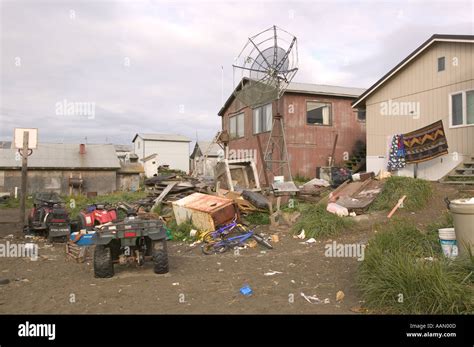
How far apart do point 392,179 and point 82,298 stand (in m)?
9.09

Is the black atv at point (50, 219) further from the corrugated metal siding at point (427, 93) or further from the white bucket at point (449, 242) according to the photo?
the corrugated metal siding at point (427, 93)

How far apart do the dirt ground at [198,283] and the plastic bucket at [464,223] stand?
157cm

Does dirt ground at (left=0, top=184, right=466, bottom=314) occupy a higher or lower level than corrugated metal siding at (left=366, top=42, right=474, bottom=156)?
lower

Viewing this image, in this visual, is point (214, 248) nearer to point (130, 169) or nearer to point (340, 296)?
point (340, 296)

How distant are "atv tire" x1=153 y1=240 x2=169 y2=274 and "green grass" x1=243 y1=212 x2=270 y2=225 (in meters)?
4.76

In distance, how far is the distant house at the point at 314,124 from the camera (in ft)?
67.3

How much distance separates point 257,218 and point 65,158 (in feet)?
→ 84.0

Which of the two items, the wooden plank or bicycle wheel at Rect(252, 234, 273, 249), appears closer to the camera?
bicycle wheel at Rect(252, 234, 273, 249)

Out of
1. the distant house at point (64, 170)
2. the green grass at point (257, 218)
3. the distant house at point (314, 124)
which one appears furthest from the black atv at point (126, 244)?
the distant house at point (64, 170)

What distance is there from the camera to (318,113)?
21203 millimetres

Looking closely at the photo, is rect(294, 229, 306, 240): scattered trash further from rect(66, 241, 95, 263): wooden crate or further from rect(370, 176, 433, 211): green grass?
rect(66, 241, 95, 263): wooden crate

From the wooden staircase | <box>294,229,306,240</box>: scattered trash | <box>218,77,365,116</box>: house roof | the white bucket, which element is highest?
<box>218,77,365,116</box>: house roof

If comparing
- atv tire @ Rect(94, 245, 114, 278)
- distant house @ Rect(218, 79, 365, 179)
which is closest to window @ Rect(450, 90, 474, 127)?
distant house @ Rect(218, 79, 365, 179)

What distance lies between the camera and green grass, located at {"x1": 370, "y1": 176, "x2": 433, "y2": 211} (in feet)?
33.9
